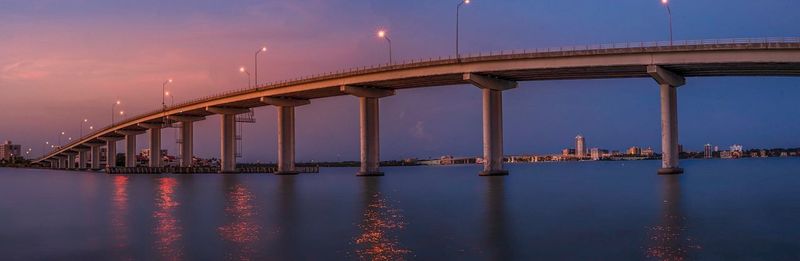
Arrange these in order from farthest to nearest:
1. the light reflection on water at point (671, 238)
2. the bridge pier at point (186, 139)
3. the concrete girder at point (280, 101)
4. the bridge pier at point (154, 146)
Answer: the bridge pier at point (154, 146)
the bridge pier at point (186, 139)
the concrete girder at point (280, 101)
the light reflection on water at point (671, 238)

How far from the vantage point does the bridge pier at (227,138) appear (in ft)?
373

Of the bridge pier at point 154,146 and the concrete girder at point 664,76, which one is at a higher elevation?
the concrete girder at point 664,76

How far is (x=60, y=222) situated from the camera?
2838 cm

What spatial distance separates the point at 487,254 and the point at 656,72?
5206 centimetres

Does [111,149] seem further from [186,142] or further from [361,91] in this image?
[361,91]

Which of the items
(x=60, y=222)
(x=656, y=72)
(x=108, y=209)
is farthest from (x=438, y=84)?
(x=60, y=222)

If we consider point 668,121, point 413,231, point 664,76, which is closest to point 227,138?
point 668,121

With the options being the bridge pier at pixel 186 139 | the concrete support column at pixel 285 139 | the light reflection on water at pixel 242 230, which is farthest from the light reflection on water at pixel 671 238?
the bridge pier at pixel 186 139

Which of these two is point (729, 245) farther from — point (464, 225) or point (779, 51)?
point (779, 51)

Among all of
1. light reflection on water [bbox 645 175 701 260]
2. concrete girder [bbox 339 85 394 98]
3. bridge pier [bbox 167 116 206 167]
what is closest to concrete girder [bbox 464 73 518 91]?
concrete girder [bbox 339 85 394 98]

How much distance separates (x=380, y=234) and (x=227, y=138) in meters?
97.0

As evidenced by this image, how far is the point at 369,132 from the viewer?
274ft

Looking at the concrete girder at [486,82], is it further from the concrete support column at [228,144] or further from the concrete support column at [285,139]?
the concrete support column at [228,144]

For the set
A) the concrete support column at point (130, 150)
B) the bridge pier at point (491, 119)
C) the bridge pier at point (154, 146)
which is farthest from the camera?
the concrete support column at point (130, 150)
